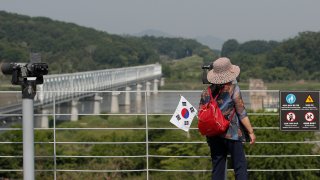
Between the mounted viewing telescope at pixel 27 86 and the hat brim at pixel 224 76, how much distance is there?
1.36 meters

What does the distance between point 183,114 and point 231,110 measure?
1.71 meters

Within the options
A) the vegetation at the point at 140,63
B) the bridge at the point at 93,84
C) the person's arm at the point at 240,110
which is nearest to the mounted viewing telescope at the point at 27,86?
the person's arm at the point at 240,110

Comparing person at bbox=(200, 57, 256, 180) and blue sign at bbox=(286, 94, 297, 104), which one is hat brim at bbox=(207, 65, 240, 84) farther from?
blue sign at bbox=(286, 94, 297, 104)

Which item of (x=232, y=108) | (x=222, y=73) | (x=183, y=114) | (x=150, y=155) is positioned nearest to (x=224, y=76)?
(x=222, y=73)

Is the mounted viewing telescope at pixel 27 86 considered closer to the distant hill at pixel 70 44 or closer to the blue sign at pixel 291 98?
the blue sign at pixel 291 98

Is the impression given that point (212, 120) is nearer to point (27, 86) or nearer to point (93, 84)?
point (27, 86)

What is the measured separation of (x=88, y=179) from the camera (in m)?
7.18

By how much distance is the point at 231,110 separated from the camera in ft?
16.1

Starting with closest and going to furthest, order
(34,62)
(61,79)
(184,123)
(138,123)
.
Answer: (34,62)
(184,123)
(138,123)
(61,79)

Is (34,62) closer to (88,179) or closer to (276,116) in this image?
(88,179)

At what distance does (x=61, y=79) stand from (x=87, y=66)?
60043 millimetres

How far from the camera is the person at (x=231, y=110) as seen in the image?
16.0 ft

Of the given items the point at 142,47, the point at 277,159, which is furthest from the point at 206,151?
the point at 142,47

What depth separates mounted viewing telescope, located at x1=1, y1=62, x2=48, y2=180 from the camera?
478cm
